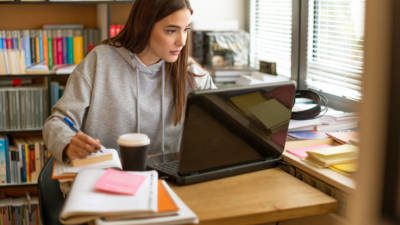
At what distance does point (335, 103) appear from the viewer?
2.57m

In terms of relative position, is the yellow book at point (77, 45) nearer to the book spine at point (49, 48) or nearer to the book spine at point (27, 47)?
the book spine at point (49, 48)

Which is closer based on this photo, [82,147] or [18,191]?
[82,147]

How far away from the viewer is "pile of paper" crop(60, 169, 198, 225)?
4.12 feet

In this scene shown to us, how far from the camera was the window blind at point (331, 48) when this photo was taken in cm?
249

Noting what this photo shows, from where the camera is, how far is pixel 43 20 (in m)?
3.26

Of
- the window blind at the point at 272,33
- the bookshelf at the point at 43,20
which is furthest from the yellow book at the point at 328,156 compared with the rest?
the bookshelf at the point at 43,20

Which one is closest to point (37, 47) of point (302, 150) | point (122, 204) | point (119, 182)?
point (302, 150)

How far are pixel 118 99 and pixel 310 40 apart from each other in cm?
116

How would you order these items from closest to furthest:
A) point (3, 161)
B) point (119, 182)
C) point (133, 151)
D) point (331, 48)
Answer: point (119, 182), point (133, 151), point (331, 48), point (3, 161)

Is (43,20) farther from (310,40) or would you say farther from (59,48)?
(310,40)

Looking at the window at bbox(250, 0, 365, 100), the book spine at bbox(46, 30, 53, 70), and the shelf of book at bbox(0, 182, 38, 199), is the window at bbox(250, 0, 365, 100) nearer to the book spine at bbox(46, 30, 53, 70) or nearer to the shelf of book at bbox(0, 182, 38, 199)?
the book spine at bbox(46, 30, 53, 70)

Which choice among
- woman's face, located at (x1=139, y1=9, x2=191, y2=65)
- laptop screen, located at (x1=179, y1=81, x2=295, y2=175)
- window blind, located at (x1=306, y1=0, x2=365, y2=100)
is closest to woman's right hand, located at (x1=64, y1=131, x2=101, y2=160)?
laptop screen, located at (x1=179, y1=81, x2=295, y2=175)

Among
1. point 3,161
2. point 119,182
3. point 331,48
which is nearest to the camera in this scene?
point 119,182

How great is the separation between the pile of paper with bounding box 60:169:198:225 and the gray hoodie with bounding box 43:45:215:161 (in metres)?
0.61
